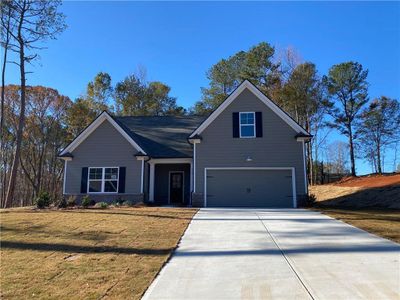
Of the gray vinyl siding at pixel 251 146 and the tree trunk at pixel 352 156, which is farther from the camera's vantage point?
the tree trunk at pixel 352 156

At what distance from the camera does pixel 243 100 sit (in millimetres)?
18391

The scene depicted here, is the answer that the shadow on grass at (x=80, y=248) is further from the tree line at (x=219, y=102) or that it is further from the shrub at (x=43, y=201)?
the tree line at (x=219, y=102)

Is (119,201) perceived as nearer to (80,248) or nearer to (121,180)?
(121,180)

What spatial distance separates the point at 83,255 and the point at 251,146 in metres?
12.3

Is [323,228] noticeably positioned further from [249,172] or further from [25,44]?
[25,44]

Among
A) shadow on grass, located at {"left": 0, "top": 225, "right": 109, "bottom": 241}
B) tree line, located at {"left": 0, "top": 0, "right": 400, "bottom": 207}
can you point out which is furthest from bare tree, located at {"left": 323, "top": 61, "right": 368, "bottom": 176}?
shadow on grass, located at {"left": 0, "top": 225, "right": 109, "bottom": 241}

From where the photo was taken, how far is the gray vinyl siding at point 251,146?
695 inches

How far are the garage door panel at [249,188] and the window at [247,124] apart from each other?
1880 mm

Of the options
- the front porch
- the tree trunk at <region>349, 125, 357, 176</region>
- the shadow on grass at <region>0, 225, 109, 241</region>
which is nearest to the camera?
the shadow on grass at <region>0, 225, 109, 241</region>

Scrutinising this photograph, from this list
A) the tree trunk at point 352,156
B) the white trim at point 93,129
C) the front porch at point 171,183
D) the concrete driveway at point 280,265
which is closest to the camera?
the concrete driveway at point 280,265

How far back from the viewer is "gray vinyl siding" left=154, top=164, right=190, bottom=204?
20380mm

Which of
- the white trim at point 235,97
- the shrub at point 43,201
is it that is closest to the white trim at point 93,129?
the shrub at point 43,201

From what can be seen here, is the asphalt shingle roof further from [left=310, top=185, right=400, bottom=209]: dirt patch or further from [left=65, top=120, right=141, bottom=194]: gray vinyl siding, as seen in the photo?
[left=310, top=185, right=400, bottom=209]: dirt patch

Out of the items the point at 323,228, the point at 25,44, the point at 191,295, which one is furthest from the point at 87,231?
the point at 25,44
